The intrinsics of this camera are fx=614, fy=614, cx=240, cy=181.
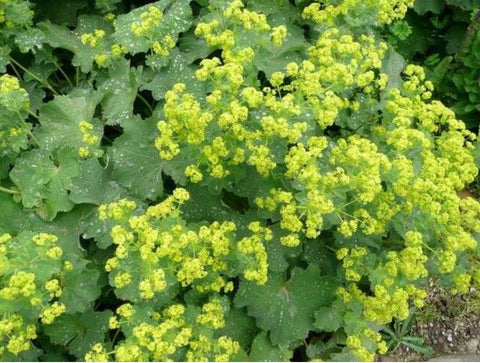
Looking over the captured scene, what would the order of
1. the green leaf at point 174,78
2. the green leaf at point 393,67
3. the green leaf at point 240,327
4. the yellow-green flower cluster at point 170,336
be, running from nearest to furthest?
the yellow-green flower cluster at point 170,336
the green leaf at point 240,327
the green leaf at point 174,78
the green leaf at point 393,67

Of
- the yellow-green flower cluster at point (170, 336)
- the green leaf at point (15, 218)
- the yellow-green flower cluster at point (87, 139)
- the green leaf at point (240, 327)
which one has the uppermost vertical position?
the yellow-green flower cluster at point (87, 139)

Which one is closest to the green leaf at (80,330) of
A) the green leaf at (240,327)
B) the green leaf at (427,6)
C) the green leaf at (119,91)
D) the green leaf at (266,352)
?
the green leaf at (240,327)

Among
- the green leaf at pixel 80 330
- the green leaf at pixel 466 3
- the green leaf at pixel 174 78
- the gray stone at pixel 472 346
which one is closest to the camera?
the green leaf at pixel 80 330

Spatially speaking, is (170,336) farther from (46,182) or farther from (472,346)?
(472,346)

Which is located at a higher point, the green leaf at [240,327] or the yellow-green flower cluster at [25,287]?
the yellow-green flower cluster at [25,287]

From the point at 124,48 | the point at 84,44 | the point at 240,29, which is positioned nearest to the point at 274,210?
the point at 240,29

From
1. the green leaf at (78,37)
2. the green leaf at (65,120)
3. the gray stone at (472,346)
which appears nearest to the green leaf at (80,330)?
the green leaf at (65,120)

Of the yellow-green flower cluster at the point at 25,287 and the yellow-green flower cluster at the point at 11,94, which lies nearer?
the yellow-green flower cluster at the point at 25,287

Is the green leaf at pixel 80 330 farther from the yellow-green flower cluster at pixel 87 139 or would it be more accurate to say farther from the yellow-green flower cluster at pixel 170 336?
the yellow-green flower cluster at pixel 87 139
